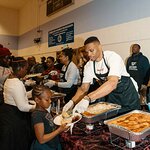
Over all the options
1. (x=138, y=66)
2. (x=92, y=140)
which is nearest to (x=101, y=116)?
(x=92, y=140)

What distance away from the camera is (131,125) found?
117 centimetres

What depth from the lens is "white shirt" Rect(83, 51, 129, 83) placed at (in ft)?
5.21

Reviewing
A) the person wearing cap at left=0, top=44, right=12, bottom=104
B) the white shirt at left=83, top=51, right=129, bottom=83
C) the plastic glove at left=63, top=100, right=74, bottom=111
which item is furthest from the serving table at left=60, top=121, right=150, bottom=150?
the person wearing cap at left=0, top=44, right=12, bottom=104

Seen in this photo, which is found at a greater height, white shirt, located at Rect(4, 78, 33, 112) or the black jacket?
the black jacket

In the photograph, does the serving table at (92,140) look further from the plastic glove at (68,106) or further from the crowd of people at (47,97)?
the plastic glove at (68,106)

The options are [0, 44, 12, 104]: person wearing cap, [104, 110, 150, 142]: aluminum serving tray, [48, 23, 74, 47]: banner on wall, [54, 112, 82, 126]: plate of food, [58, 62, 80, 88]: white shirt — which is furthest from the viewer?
[48, 23, 74, 47]: banner on wall

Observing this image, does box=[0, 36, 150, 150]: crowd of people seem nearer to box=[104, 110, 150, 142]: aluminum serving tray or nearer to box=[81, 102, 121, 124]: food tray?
box=[81, 102, 121, 124]: food tray

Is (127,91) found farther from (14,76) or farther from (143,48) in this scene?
(143,48)

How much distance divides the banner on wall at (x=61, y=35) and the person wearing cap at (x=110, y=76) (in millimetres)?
2981

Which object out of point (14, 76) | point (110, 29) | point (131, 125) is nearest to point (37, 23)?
point (110, 29)

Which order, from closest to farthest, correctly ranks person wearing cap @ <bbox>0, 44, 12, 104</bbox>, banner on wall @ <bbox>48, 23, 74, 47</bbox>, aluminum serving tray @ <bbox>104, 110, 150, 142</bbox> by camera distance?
aluminum serving tray @ <bbox>104, 110, 150, 142</bbox> → person wearing cap @ <bbox>0, 44, 12, 104</bbox> → banner on wall @ <bbox>48, 23, 74, 47</bbox>

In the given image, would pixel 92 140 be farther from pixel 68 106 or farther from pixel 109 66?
pixel 109 66

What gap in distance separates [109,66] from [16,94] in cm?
88

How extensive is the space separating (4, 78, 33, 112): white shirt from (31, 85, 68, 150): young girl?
456mm
